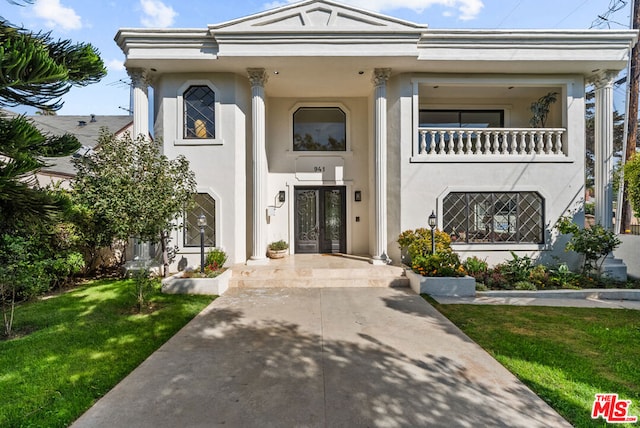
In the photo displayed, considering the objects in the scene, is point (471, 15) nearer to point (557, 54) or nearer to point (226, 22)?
point (557, 54)

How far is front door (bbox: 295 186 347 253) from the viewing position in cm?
930

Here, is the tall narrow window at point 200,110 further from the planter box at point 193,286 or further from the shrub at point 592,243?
the shrub at point 592,243

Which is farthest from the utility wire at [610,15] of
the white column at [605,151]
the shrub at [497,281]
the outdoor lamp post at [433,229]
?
the outdoor lamp post at [433,229]

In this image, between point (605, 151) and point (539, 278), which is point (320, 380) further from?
point (605, 151)

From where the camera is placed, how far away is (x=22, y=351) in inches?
144

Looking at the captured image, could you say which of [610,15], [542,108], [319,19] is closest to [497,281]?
[542,108]

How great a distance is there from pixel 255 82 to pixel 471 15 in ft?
26.9

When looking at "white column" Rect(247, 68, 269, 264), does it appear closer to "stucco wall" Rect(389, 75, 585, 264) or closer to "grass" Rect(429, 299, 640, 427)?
"stucco wall" Rect(389, 75, 585, 264)

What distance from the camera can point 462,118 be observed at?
9.30 metres

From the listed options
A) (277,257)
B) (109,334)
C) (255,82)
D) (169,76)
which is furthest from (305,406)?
(169,76)

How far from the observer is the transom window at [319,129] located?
371 inches

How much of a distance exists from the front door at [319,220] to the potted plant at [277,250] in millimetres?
671

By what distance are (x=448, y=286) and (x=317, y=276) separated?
2863mm

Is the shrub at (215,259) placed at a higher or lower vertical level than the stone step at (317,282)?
higher
